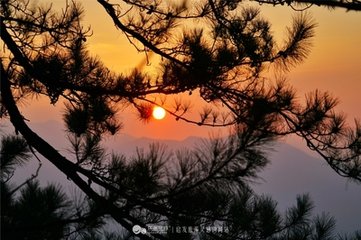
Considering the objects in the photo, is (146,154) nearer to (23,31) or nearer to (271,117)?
(271,117)

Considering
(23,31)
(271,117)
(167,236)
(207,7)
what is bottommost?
(167,236)

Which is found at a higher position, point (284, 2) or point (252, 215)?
point (284, 2)

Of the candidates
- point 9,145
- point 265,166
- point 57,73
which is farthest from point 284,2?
point 9,145

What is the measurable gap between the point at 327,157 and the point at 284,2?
2.45 ft

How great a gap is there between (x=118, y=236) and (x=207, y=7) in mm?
1209

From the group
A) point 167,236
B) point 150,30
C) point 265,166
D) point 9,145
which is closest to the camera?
point 265,166

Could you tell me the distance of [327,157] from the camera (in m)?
2.39

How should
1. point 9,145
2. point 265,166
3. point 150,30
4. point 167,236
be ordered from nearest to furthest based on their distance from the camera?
point 265,166 → point 167,236 → point 9,145 → point 150,30

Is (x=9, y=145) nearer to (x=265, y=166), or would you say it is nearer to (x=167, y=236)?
(x=167, y=236)

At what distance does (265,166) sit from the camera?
1.91 metres

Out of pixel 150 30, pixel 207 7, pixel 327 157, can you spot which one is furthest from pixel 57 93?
pixel 327 157

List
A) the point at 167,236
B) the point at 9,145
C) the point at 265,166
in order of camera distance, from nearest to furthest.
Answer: the point at 265,166, the point at 167,236, the point at 9,145

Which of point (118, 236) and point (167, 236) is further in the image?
point (118, 236)

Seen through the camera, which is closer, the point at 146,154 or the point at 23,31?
the point at 146,154
